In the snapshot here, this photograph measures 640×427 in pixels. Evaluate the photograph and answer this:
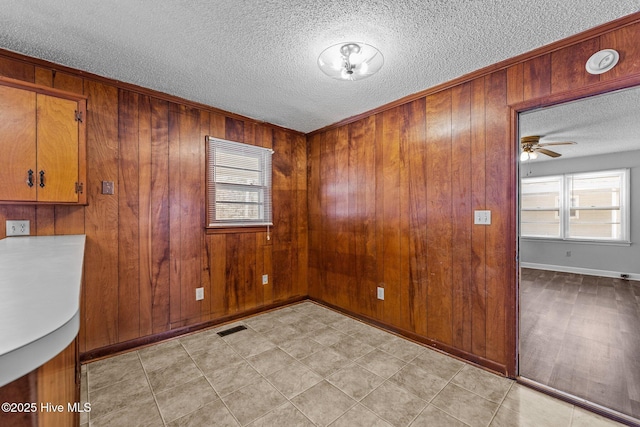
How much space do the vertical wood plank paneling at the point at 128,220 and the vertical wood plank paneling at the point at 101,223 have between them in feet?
0.12

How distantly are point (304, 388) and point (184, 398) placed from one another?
79cm

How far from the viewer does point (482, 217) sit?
2.21 meters

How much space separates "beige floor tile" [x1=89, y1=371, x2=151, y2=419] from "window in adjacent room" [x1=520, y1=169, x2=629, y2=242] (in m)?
6.86

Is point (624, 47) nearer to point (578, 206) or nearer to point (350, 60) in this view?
point (350, 60)

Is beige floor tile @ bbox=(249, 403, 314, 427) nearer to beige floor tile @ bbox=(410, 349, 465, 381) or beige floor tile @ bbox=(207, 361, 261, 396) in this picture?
beige floor tile @ bbox=(207, 361, 261, 396)

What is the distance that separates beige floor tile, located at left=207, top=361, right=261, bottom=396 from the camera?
75.4 inches

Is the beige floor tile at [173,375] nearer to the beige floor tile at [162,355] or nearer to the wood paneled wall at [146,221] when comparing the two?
the beige floor tile at [162,355]

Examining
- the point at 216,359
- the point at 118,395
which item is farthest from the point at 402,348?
the point at 118,395

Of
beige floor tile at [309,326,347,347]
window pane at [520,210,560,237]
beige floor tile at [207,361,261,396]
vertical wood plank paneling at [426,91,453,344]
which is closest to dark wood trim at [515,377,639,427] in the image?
vertical wood plank paneling at [426,91,453,344]

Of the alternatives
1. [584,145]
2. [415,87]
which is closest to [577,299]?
[584,145]

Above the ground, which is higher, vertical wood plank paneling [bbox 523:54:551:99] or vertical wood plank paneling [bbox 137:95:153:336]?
vertical wood plank paneling [bbox 523:54:551:99]

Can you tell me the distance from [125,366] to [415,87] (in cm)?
335

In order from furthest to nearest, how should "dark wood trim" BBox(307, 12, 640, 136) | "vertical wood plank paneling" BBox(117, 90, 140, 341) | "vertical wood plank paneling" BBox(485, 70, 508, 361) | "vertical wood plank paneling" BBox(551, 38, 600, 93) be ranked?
"vertical wood plank paneling" BBox(117, 90, 140, 341) → "vertical wood plank paneling" BBox(485, 70, 508, 361) → "vertical wood plank paneling" BBox(551, 38, 600, 93) → "dark wood trim" BBox(307, 12, 640, 136)

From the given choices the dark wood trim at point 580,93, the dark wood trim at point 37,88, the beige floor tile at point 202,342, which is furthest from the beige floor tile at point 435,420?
the dark wood trim at point 37,88
